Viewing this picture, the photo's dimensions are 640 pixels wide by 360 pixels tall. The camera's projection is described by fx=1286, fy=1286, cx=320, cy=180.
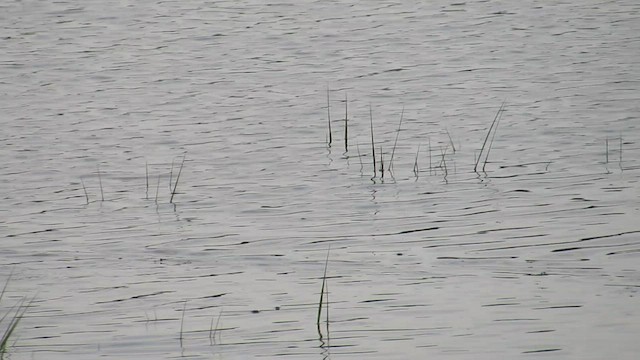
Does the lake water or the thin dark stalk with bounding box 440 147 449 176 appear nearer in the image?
the lake water

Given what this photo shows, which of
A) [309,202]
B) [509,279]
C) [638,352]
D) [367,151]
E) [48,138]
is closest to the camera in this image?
[638,352]

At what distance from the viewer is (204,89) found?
633 inches

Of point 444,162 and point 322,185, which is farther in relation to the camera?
point 444,162

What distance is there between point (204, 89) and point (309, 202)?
554cm

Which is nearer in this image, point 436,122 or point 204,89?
point 436,122

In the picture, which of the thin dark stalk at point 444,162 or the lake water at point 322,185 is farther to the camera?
the thin dark stalk at point 444,162

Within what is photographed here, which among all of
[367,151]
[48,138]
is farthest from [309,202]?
[48,138]

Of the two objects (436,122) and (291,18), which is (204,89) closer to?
(436,122)

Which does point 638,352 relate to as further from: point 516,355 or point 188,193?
point 188,193

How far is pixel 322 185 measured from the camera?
451 inches

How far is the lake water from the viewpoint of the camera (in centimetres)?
769

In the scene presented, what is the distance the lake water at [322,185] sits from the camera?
7.69m

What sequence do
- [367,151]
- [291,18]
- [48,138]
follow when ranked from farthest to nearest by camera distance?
1. [291,18]
2. [48,138]
3. [367,151]

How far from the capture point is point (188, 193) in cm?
1134
